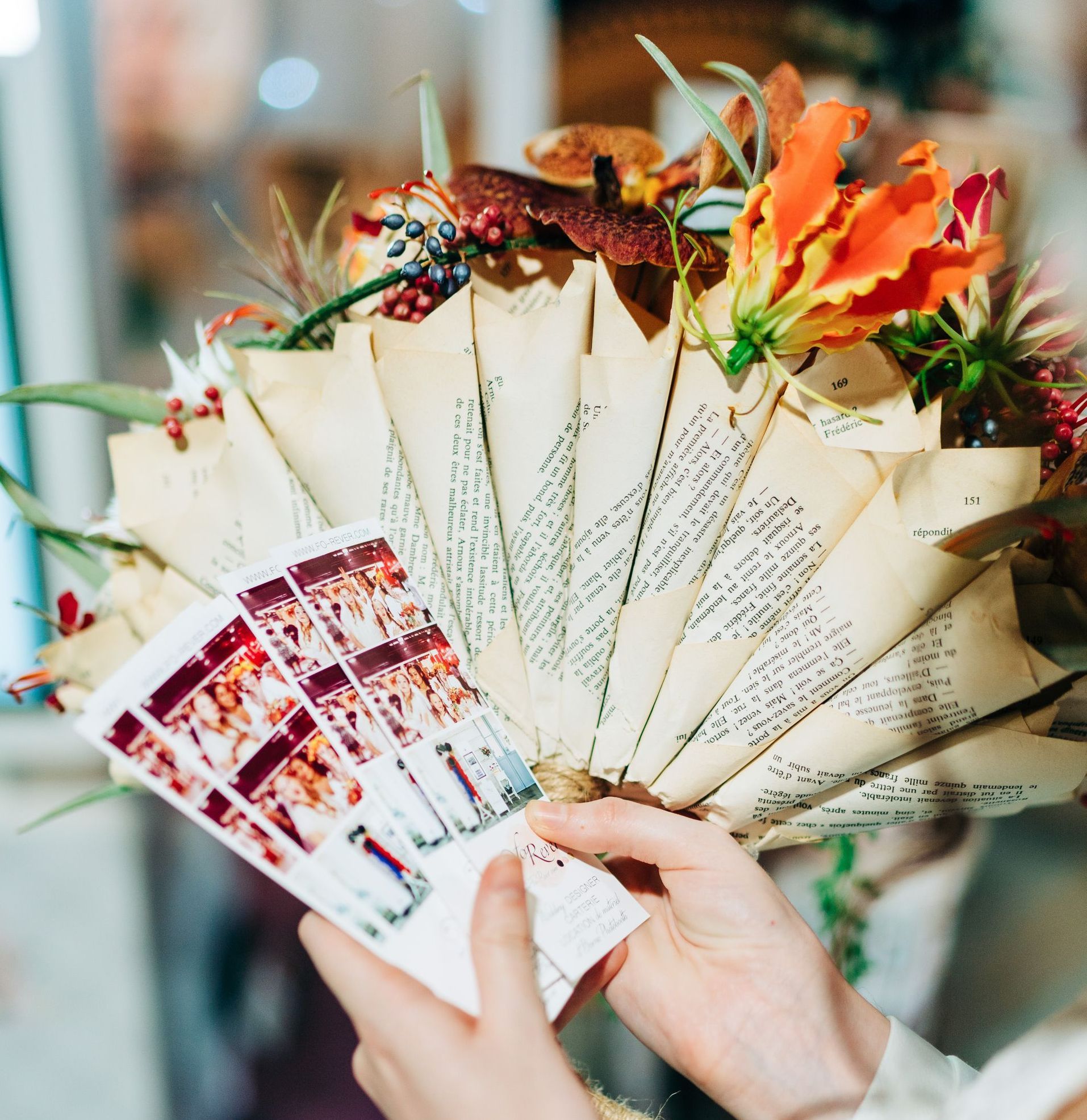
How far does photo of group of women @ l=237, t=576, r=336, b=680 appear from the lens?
1.42 feet

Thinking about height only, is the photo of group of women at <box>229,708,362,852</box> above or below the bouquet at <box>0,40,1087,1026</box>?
below

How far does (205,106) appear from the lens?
1248 millimetres

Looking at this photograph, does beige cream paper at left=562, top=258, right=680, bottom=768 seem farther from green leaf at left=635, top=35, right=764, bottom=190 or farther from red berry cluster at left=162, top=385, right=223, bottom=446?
red berry cluster at left=162, top=385, right=223, bottom=446

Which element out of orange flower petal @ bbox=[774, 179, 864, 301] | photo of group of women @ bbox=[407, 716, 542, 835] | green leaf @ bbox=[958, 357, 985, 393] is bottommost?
photo of group of women @ bbox=[407, 716, 542, 835]

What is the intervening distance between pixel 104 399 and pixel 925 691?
61 centimetres

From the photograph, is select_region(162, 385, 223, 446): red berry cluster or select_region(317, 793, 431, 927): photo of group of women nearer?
select_region(317, 793, 431, 927): photo of group of women

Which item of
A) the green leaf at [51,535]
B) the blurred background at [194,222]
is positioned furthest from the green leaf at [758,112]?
the blurred background at [194,222]

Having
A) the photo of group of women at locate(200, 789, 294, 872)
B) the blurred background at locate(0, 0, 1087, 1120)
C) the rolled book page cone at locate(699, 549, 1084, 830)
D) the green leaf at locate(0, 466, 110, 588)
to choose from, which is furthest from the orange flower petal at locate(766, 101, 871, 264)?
the blurred background at locate(0, 0, 1087, 1120)

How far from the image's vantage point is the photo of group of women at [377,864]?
41cm

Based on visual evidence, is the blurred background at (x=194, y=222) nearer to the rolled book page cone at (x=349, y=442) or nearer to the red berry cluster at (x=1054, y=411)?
the red berry cluster at (x=1054, y=411)

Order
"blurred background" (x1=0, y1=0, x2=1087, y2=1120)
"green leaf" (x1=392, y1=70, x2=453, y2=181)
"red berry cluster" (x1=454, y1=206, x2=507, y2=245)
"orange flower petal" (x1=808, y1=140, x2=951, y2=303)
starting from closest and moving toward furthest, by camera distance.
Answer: "orange flower petal" (x1=808, y1=140, x2=951, y2=303) < "red berry cluster" (x1=454, y1=206, x2=507, y2=245) < "green leaf" (x1=392, y1=70, x2=453, y2=181) < "blurred background" (x1=0, y1=0, x2=1087, y2=1120)

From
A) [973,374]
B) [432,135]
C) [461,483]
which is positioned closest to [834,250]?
[973,374]

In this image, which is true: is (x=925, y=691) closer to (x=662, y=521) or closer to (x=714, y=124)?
(x=662, y=521)

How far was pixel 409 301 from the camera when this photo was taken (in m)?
0.50
